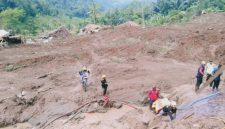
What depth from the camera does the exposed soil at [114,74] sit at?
18484mm

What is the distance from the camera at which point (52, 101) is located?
21.2 metres

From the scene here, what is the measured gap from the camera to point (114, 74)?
2428 cm

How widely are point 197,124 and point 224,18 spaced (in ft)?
80.7

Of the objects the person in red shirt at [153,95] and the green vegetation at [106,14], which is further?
the green vegetation at [106,14]

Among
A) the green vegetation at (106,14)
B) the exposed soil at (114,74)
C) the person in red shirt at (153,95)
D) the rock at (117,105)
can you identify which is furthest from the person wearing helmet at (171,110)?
the green vegetation at (106,14)

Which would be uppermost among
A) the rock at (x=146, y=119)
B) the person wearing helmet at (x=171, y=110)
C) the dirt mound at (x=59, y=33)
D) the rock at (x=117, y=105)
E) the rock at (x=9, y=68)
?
the dirt mound at (x=59, y=33)

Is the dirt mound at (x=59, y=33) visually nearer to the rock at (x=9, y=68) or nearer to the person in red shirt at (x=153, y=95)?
the rock at (x=9, y=68)

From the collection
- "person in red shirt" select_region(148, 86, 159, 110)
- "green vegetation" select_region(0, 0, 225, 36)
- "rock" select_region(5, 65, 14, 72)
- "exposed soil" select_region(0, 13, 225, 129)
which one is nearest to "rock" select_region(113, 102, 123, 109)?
"exposed soil" select_region(0, 13, 225, 129)

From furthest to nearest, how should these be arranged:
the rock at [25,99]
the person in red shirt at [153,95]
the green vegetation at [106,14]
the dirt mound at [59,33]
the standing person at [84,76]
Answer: the green vegetation at [106,14] → the dirt mound at [59,33] → the standing person at [84,76] → the rock at [25,99] → the person in red shirt at [153,95]

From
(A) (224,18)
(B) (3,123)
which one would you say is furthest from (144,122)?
(A) (224,18)

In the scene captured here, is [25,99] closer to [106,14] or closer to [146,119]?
[146,119]

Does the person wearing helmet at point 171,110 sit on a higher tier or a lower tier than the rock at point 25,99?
higher

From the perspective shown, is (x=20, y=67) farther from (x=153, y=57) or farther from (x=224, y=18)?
(x=224, y=18)

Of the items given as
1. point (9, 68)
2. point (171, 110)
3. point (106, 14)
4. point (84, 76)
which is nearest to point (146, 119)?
point (171, 110)
